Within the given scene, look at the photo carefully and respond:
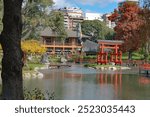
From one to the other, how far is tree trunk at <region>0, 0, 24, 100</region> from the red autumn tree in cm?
5222

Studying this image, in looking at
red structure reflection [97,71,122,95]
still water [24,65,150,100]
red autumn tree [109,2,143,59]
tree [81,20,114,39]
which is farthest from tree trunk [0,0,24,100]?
tree [81,20,114,39]

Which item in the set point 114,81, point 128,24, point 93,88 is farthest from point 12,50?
point 128,24

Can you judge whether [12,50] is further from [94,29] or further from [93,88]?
[94,29]

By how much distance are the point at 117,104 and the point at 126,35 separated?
5680 cm

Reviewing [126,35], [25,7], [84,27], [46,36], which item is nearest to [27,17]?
[25,7]

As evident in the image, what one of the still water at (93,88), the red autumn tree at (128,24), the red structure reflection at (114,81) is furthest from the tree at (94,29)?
the still water at (93,88)

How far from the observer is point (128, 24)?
205ft

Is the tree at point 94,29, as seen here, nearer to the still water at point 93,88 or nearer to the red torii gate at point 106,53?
the red torii gate at point 106,53

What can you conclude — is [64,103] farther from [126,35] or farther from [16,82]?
[126,35]

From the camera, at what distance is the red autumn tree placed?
60562 millimetres

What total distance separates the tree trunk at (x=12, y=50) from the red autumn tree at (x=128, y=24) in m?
52.2

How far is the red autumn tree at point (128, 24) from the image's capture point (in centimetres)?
6056

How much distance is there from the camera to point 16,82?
8133 millimetres

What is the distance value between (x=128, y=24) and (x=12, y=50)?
55.5 m
